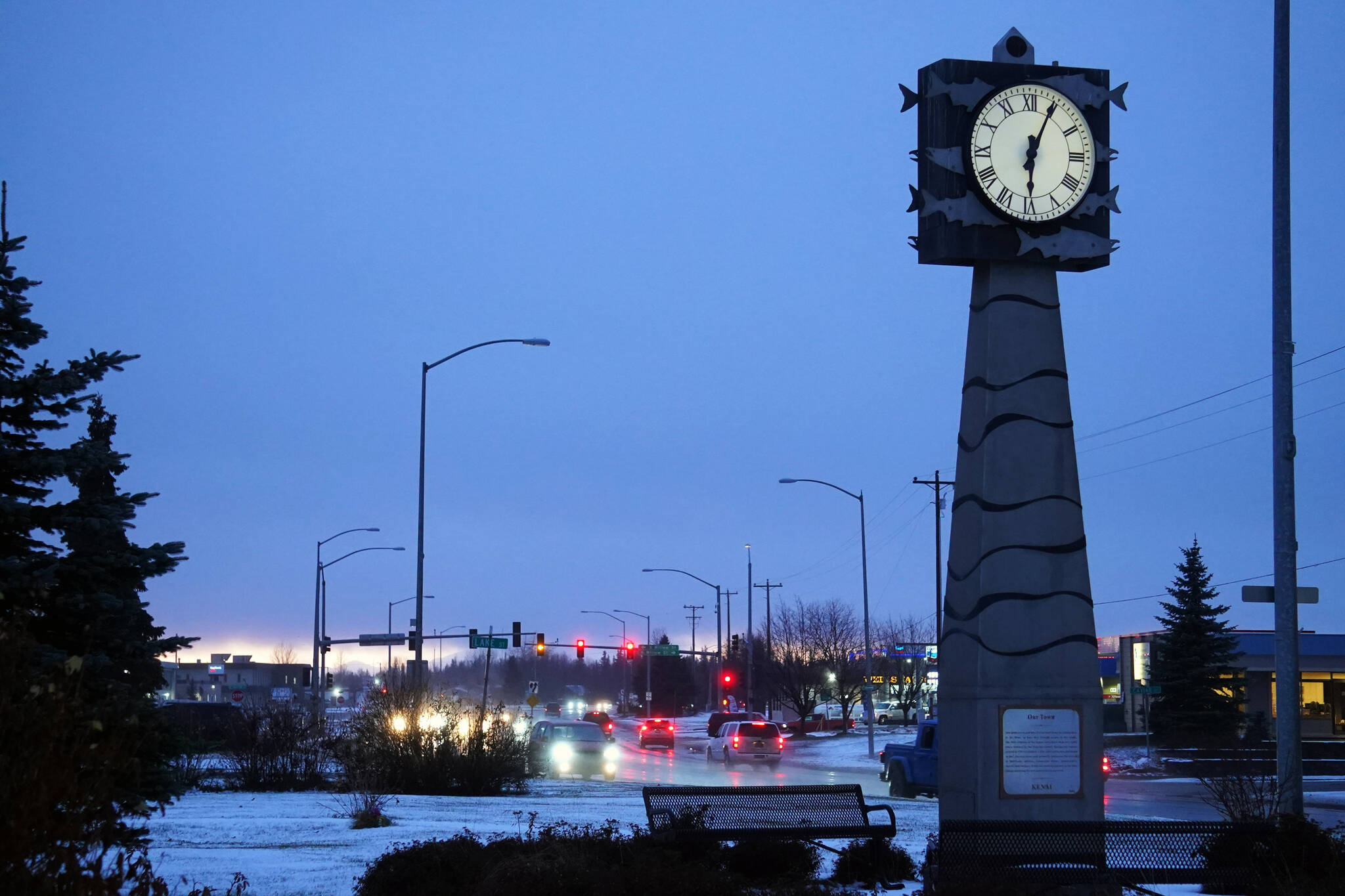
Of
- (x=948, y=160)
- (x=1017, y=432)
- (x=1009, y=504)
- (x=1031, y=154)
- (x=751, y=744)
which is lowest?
(x=751, y=744)

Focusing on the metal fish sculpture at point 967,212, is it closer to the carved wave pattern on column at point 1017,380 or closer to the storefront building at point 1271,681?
the carved wave pattern on column at point 1017,380

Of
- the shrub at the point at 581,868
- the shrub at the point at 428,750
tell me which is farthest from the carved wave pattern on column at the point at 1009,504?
the shrub at the point at 428,750

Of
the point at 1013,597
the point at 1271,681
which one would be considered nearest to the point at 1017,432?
the point at 1013,597

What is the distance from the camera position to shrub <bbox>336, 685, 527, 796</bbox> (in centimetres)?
2175

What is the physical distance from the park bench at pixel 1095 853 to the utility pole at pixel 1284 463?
4180 mm

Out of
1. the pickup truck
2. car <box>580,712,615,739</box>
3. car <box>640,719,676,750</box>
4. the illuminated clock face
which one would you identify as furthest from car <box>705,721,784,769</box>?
car <box>580,712,615,739</box>

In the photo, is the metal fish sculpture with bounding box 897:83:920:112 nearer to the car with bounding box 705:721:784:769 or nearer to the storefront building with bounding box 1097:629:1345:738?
the car with bounding box 705:721:784:769

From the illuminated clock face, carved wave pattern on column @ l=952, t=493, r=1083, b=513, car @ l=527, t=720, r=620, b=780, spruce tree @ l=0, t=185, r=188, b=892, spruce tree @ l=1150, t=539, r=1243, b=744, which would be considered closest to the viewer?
spruce tree @ l=0, t=185, r=188, b=892

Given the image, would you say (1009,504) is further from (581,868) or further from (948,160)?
(581,868)

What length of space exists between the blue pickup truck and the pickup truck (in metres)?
38.3

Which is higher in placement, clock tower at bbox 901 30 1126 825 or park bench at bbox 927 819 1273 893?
clock tower at bbox 901 30 1126 825

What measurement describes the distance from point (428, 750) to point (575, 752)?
420 inches

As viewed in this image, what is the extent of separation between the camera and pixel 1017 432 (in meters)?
12.8

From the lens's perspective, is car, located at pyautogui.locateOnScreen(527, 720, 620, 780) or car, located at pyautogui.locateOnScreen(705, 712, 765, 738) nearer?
car, located at pyautogui.locateOnScreen(527, 720, 620, 780)
